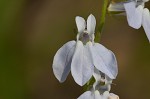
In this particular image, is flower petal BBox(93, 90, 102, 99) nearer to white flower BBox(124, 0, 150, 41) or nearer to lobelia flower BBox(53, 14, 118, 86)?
lobelia flower BBox(53, 14, 118, 86)

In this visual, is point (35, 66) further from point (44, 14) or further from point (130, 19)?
point (130, 19)

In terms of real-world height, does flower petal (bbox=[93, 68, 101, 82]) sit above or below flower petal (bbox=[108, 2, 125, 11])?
below

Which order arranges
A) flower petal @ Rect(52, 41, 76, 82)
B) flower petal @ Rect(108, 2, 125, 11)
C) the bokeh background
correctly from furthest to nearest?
1. the bokeh background
2. flower petal @ Rect(108, 2, 125, 11)
3. flower petal @ Rect(52, 41, 76, 82)

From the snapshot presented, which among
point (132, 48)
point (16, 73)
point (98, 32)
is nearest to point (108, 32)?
point (132, 48)

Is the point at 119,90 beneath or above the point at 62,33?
beneath

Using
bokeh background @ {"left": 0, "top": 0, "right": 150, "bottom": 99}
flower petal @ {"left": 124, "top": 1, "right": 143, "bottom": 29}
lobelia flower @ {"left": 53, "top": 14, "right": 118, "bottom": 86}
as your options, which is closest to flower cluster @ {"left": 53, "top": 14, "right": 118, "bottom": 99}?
lobelia flower @ {"left": 53, "top": 14, "right": 118, "bottom": 86}

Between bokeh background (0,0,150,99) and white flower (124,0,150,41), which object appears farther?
bokeh background (0,0,150,99)

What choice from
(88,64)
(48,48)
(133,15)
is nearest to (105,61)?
(88,64)

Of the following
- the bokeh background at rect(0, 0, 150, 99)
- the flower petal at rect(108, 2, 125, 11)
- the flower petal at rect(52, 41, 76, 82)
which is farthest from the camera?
the bokeh background at rect(0, 0, 150, 99)
